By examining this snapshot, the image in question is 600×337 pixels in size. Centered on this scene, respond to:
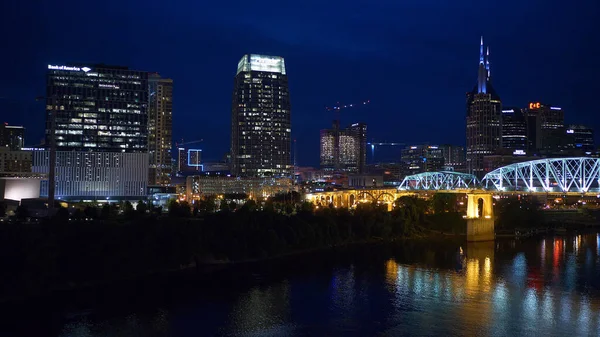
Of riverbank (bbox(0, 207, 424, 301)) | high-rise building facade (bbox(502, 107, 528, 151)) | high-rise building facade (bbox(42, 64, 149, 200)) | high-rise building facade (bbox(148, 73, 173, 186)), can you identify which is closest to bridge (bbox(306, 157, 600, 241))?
riverbank (bbox(0, 207, 424, 301))

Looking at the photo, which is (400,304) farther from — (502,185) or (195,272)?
(502,185)

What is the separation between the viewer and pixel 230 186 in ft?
353

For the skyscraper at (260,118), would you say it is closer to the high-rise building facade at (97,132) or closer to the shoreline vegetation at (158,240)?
the high-rise building facade at (97,132)

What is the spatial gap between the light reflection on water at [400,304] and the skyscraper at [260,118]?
288ft

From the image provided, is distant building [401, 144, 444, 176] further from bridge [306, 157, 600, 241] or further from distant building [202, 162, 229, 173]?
bridge [306, 157, 600, 241]

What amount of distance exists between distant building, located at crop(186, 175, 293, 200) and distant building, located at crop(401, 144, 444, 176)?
71.1 metres

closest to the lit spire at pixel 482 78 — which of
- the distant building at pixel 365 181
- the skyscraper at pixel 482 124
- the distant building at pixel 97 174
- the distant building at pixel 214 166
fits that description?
the skyscraper at pixel 482 124

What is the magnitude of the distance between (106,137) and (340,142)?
12385cm

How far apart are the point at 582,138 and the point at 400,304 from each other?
149875 millimetres

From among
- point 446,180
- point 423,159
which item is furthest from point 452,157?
point 446,180

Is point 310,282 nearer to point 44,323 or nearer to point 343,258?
point 343,258

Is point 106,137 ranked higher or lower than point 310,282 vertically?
higher

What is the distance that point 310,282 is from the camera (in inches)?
1431

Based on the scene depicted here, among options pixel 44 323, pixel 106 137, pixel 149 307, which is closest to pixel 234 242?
pixel 149 307
